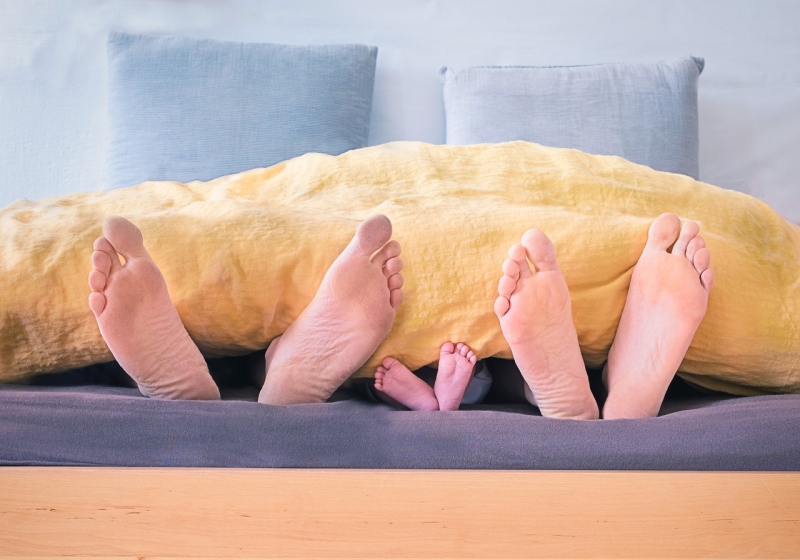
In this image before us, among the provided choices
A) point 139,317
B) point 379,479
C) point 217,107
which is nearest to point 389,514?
point 379,479

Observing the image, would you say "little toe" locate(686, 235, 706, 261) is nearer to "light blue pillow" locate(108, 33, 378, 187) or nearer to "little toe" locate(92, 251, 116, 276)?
"little toe" locate(92, 251, 116, 276)

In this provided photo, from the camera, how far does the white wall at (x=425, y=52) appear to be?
7.09 ft

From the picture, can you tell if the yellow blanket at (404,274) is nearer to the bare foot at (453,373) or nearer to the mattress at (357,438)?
the bare foot at (453,373)

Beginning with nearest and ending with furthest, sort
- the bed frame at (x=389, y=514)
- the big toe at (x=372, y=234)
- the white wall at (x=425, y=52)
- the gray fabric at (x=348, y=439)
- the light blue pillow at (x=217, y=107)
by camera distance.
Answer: the bed frame at (x=389, y=514) < the gray fabric at (x=348, y=439) < the big toe at (x=372, y=234) < the light blue pillow at (x=217, y=107) < the white wall at (x=425, y=52)

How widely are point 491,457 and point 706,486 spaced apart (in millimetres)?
220

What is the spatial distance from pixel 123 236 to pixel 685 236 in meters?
0.71

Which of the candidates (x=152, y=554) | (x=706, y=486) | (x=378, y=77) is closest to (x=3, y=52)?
(x=378, y=77)

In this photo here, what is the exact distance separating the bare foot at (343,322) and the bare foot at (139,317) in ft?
0.39

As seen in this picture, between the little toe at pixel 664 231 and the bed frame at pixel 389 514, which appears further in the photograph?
the little toe at pixel 664 231

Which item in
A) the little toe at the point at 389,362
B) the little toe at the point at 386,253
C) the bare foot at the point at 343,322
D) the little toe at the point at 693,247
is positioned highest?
the little toe at the point at 693,247

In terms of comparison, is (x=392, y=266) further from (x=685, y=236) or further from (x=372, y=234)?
(x=685, y=236)

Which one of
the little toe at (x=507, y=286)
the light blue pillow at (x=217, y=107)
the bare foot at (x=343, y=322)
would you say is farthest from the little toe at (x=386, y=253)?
the light blue pillow at (x=217, y=107)

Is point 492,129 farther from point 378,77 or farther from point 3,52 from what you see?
point 3,52

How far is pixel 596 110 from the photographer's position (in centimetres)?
191
